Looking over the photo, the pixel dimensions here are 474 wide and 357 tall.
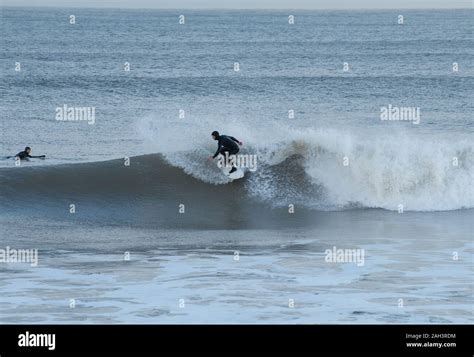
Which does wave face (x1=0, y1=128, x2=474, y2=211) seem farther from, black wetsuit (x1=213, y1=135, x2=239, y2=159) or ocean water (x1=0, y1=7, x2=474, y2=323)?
black wetsuit (x1=213, y1=135, x2=239, y2=159)

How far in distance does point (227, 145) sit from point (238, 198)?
135 centimetres

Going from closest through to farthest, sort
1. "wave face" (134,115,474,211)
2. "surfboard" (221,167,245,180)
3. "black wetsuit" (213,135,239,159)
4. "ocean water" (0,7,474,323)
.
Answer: "ocean water" (0,7,474,323), "black wetsuit" (213,135,239,159), "wave face" (134,115,474,211), "surfboard" (221,167,245,180)

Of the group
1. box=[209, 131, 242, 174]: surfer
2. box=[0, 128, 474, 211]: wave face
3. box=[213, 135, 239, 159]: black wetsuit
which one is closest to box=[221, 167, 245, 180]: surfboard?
box=[0, 128, 474, 211]: wave face

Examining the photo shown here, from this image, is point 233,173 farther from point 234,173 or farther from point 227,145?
point 227,145

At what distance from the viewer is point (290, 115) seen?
34094 millimetres

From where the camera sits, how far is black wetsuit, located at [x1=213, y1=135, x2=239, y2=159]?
2224cm

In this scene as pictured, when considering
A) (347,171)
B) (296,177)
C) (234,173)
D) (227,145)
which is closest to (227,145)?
(227,145)

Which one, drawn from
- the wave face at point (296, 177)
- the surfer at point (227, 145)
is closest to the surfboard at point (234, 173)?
the wave face at point (296, 177)

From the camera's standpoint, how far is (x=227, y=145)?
22.6 metres

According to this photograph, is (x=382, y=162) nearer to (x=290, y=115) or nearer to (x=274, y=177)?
(x=274, y=177)

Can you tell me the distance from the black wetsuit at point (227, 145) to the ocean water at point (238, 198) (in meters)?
1.07

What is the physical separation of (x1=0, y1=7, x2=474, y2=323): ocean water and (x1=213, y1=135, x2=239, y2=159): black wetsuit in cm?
107
